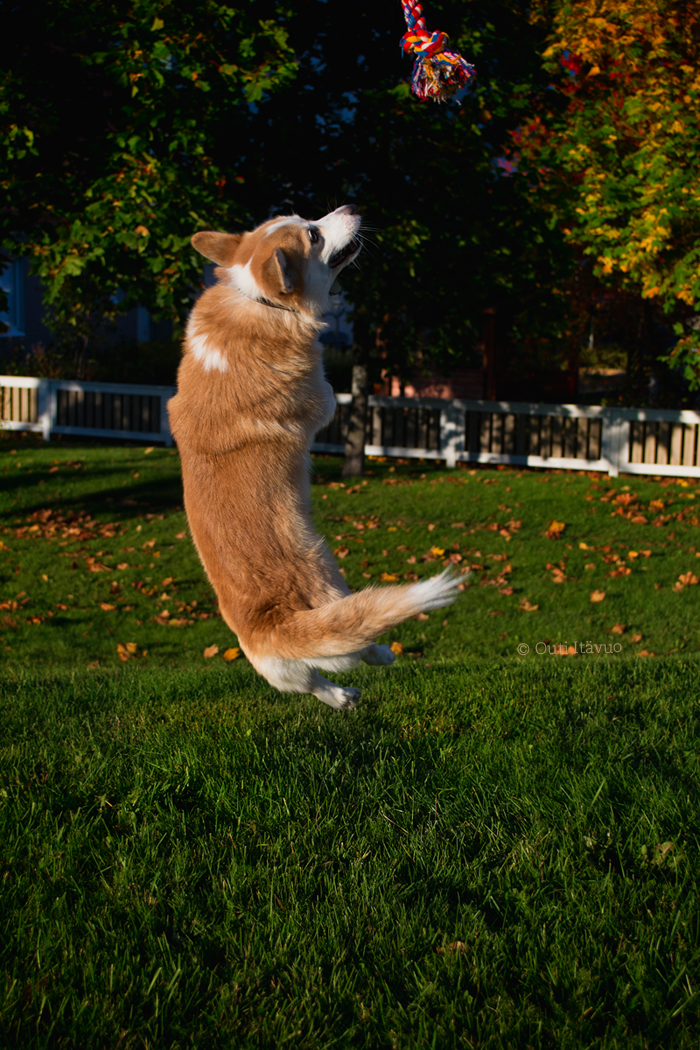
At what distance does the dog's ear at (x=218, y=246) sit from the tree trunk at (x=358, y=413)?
1042 cm

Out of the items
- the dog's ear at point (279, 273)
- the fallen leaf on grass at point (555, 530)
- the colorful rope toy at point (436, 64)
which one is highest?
the colorful rope toy at point (436, 64)

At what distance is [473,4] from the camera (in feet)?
36.8

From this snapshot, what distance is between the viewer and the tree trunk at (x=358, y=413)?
13.8 meters

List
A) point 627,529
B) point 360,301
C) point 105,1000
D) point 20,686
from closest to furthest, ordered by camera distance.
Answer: point 105,1000 → point 20,686 → point 627,529 → point 360,301

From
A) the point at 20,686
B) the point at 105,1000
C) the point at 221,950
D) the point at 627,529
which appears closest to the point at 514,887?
the point at 221,950

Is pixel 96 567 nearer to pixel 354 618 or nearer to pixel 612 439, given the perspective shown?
pixel 354 618

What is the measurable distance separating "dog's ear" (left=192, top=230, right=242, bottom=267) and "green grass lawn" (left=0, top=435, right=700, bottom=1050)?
5.02 ft

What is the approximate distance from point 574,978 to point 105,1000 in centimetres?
129

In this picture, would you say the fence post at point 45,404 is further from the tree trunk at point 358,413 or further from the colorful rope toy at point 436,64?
the colorful rope toy at point 436,64

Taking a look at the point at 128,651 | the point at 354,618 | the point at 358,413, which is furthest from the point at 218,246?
the point at 358,413

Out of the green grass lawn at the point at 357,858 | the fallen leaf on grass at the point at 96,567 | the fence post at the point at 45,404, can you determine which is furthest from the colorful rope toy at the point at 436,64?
the fence post at the point at 45,404

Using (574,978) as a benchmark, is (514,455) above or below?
above

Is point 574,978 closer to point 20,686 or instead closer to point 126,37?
point 20,686

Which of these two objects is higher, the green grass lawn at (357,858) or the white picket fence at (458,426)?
the white picket fence at (458,426)
